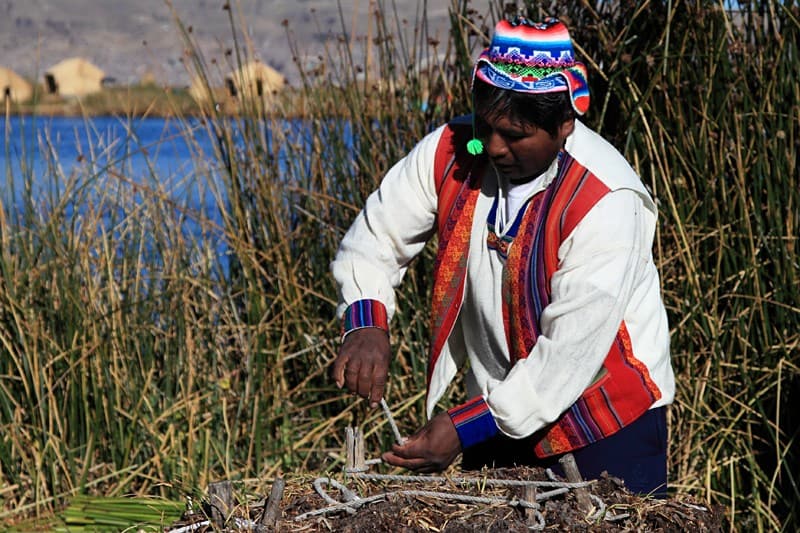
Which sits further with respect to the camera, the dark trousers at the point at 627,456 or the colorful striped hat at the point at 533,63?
the dark trousers at the point at 627,456

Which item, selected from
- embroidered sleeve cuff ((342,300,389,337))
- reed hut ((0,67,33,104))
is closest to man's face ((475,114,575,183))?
embroidered sleeve cuff ((342,300,389,337))

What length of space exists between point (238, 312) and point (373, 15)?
1.18 meters

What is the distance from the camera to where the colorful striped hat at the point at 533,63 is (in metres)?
1.87

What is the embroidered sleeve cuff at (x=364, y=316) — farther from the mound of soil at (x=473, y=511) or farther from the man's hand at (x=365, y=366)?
the mound of soil at (x=473, y=511)

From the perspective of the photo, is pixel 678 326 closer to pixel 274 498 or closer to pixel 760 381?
pixel 760 381

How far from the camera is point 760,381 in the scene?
10.6ft

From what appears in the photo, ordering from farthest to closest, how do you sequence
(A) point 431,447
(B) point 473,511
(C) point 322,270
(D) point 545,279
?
(C) point 322,270
(D) point 545,279
(A) point 431,447
(B) point 473,511

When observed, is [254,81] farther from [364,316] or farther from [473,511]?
[473,511]

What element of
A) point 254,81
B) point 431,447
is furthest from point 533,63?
point 254,81

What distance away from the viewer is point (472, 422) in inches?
72.1

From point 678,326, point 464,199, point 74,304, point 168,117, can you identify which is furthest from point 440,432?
point 168,117

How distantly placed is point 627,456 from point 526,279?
1.29ft

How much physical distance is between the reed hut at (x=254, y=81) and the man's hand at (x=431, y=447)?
2215mm

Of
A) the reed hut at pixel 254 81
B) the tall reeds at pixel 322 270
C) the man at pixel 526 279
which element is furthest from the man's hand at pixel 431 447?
the reed hut at pixel 254 81
